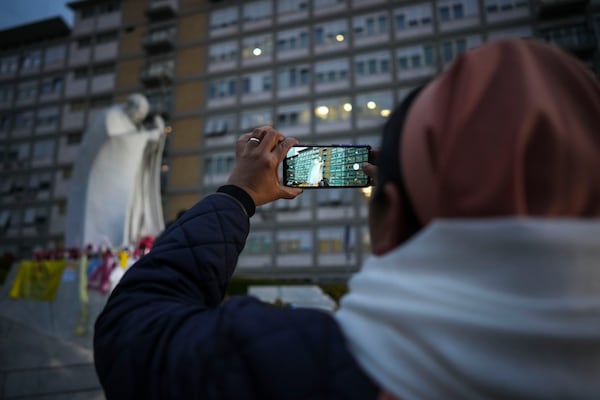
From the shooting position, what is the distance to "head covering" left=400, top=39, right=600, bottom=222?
0.51 meters

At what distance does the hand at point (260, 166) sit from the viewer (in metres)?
0.97

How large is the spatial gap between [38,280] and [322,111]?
18178 millimetres

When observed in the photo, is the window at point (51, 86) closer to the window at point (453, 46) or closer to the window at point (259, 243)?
the window at point (259, 243)

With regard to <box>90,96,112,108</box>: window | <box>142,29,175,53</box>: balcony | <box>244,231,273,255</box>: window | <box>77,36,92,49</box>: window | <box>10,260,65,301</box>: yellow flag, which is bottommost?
<box>244,231,273,255</box>: window

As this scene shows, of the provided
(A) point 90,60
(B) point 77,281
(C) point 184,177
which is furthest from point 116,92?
(B) point 77,281

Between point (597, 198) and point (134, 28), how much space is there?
31895mm

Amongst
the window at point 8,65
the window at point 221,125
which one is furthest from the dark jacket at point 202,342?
the window at point 8,65

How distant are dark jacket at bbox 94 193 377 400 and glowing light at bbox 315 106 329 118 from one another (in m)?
22.7

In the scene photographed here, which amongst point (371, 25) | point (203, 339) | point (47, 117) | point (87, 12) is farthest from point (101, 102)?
point (203, 339)

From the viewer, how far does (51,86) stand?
2936 cm

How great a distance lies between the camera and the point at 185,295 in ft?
2.59

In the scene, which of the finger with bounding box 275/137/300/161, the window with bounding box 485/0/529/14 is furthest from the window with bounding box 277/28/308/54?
the finger with bounding box 275/137/300/161

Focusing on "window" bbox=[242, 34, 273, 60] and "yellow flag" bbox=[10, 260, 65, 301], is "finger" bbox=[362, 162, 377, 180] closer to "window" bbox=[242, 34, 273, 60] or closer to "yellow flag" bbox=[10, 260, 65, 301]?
"yellow flag" bbox=[10, 260, 65, 301]

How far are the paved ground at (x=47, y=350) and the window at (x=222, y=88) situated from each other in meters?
18.9
